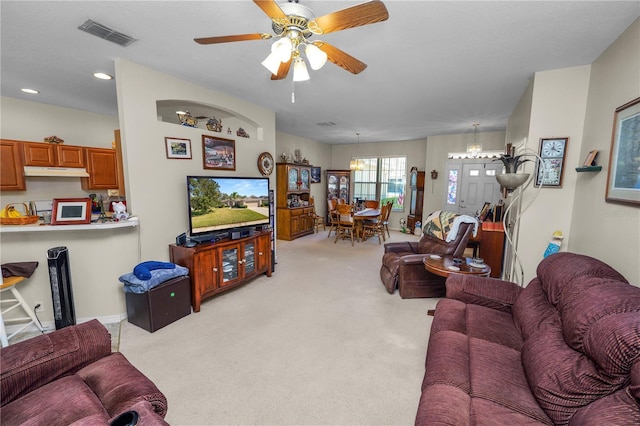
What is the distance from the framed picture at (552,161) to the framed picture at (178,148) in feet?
13.2

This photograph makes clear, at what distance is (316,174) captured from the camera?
8031 mm

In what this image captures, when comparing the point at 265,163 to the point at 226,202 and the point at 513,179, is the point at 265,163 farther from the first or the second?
the point at 513,179

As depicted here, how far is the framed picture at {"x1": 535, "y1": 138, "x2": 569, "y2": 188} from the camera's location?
2734 millimetres

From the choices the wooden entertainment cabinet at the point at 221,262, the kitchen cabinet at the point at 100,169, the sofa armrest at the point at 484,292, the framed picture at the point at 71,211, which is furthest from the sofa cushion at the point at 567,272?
the kitchen cabinet at the point at 100,169

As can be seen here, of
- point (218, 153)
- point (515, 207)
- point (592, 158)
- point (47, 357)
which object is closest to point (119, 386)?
point (47, 357)

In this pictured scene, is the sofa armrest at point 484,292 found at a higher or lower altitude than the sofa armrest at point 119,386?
higher

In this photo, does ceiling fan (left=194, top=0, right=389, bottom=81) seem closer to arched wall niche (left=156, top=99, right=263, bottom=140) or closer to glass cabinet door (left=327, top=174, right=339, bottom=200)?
arched wall niche (left=156, top=99, right=263, bottom=140)

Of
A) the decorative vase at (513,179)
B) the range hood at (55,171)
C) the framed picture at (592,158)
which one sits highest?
the framed picture at (592,158)

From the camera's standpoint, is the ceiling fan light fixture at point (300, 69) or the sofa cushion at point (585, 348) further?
the ceiling fan light fixture at point (300, 69)

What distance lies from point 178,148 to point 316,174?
5.13 m

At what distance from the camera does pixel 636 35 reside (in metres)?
1.84

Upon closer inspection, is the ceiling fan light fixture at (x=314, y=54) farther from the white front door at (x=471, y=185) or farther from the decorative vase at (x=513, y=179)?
the white front door at (x=471, y=185)

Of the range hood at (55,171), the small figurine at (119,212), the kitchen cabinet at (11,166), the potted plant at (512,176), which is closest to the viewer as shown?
the potted plant at (512,176)

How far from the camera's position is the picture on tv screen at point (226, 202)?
3111 millimetres
